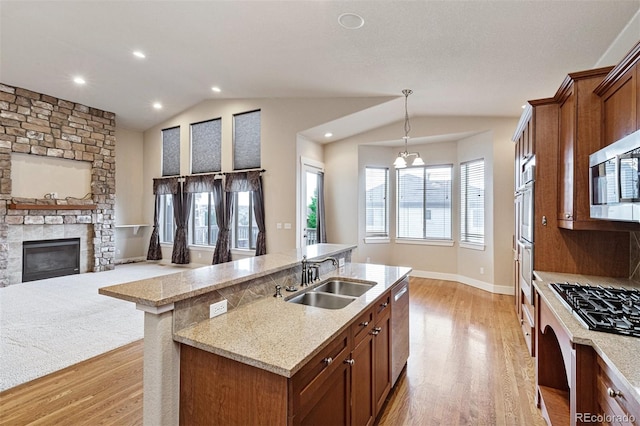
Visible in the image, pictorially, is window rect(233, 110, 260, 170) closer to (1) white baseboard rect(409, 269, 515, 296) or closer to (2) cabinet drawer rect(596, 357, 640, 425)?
(1) white baseboard rect(409, 269, 515, 296)

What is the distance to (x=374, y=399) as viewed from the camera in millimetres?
2018

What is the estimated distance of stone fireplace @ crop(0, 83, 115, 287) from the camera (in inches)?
222

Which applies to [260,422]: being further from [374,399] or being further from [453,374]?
[453,374]

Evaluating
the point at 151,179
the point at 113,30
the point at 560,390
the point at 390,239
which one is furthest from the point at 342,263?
the point at 151,179

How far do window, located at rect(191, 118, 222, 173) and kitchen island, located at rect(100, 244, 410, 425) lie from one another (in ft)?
18.6

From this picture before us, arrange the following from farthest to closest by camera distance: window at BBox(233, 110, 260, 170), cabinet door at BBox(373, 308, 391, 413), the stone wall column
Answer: window at BBox(233, 110, 260, 170)
cabinet door at BBox(373, 308, 391, 413)
the stone wall column

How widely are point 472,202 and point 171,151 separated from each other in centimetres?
713

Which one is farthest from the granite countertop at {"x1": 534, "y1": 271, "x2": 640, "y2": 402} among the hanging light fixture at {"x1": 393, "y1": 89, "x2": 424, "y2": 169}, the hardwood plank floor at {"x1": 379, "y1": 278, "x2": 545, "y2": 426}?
the hanging light fixture at {"x1": 393, "y1": 89, "x2": 424, "y2": 169}

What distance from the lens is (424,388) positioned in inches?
101

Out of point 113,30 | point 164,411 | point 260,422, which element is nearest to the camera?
point 260,422

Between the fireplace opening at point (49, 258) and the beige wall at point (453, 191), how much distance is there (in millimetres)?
5537

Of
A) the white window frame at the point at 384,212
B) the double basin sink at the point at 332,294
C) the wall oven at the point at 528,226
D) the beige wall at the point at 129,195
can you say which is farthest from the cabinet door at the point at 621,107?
the beige wall at the point at 129,195

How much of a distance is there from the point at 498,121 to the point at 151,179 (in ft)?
26.6

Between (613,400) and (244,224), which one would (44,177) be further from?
(613,400)
